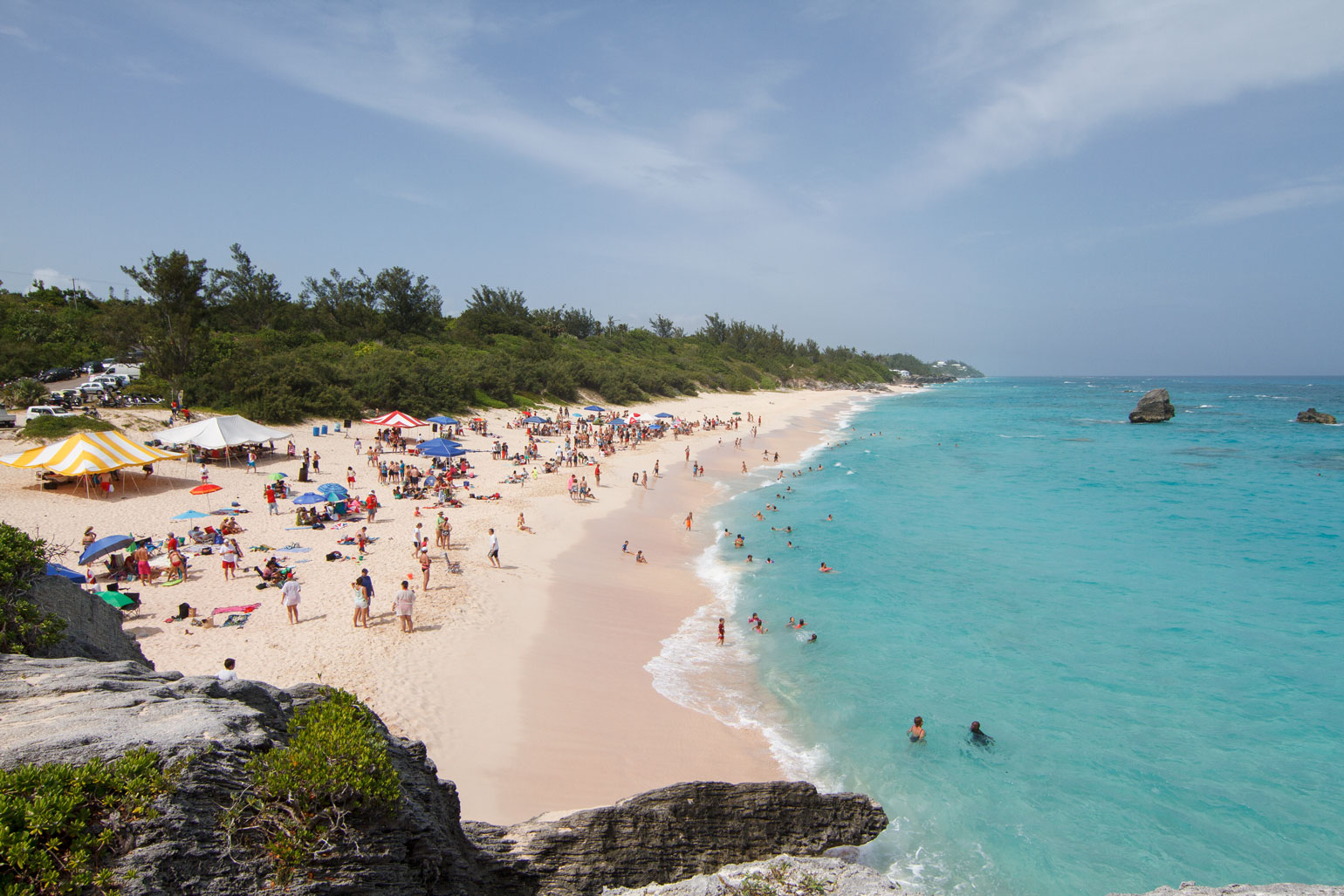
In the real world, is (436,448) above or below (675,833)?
above

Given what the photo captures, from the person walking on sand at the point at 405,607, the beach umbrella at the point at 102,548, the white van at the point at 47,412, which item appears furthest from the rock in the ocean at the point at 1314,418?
the white van at the point at 47,412

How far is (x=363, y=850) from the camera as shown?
418 cm

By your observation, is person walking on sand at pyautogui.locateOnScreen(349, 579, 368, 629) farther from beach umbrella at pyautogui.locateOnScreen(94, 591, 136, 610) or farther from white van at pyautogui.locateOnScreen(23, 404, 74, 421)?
white van at pyautogui.locateOnScreen(23, 404, 74, 421)

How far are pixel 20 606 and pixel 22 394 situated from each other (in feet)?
115

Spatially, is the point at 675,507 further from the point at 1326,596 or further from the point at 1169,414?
the point at 1169,414

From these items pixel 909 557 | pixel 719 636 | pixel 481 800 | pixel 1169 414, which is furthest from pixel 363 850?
pixel 1169 414

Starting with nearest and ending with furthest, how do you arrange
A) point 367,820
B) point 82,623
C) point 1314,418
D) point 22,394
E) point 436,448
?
point 367,820 → point 82,623 → point 436,448 → point 22,394 → point 1314,418

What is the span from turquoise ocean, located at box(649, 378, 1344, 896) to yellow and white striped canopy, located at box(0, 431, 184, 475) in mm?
17937

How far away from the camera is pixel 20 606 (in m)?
5.54

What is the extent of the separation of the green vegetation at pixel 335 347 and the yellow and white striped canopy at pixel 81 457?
13.0 m

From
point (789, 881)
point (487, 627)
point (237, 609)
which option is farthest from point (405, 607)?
point (789, 881)

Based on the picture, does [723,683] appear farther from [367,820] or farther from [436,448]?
[436,448]

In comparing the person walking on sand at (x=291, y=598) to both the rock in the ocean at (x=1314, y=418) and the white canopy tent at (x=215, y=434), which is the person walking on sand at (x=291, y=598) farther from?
the rock in the ocean at (x=1314, y=418)

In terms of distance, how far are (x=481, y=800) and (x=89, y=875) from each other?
593 centimetres
